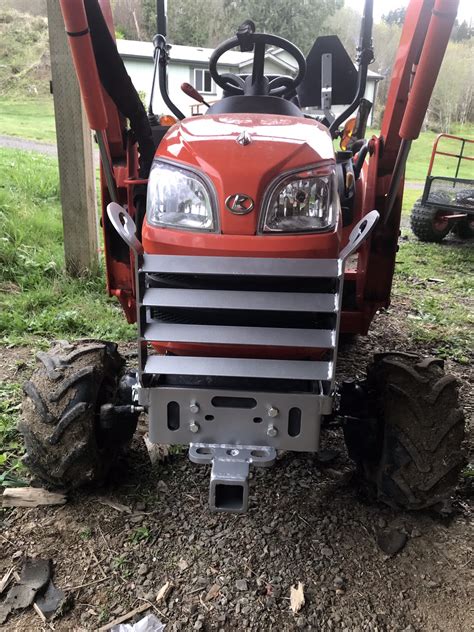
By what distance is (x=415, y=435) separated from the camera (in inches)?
86.5

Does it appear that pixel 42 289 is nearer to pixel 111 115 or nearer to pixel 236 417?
pixel 111 115

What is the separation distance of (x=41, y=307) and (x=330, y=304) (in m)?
3.24

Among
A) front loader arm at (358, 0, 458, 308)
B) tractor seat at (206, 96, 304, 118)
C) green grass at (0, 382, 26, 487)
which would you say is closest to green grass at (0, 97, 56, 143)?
green grass at (0, 382, 26, 487)

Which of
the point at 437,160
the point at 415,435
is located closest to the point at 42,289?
the point at 415,435

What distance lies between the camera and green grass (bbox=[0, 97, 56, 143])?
18611 millimetres

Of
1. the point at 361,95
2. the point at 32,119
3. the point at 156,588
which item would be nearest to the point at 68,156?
the point at 361,95

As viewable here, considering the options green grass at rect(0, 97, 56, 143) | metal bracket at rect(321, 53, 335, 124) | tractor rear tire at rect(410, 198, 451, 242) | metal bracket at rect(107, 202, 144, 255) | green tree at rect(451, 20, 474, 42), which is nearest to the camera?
metal bracket at rect(107, 202, 144, 255)

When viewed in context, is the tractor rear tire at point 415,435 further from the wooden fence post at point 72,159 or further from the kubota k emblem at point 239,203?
the wooden fence post at point 72,159

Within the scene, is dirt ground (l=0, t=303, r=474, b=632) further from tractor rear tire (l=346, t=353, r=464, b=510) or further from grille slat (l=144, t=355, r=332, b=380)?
grille slat (l=144, t=355, r=332, b=380)

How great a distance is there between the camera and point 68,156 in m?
4.70

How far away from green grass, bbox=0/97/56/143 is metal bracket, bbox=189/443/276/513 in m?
17.4

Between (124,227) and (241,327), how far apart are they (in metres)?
0.51

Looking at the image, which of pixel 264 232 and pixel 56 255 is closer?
pixel 264 232

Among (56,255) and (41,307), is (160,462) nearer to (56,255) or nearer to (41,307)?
(41,307)
